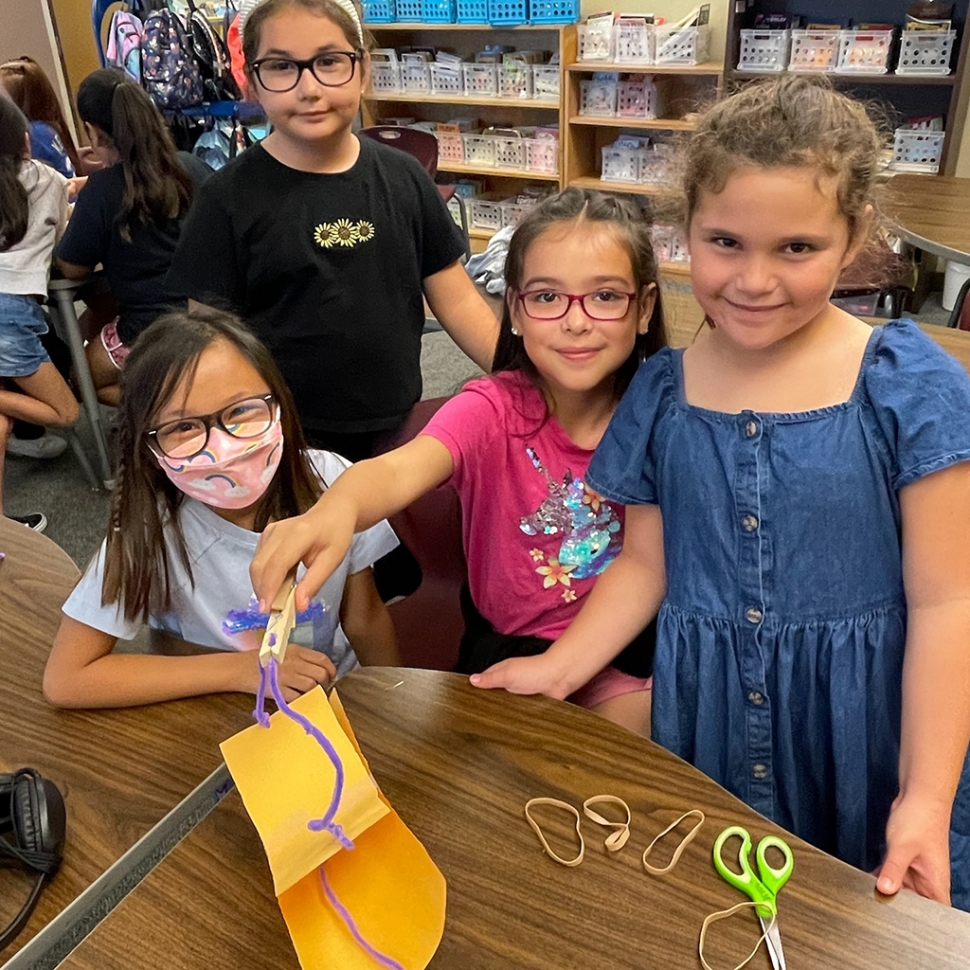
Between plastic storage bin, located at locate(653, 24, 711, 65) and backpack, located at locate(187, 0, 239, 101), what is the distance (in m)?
1.90

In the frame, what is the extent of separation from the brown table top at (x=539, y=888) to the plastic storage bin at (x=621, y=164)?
406 cm

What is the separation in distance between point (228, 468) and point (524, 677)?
45 centimetres

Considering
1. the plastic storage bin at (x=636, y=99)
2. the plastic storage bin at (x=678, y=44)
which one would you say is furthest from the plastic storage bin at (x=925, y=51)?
the plastic storage bin at (x=636, y=99)

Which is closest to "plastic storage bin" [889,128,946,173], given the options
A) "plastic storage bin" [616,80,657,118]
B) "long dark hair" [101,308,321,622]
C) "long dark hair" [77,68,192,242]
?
"plastic storage bin" [616,80,657,118]

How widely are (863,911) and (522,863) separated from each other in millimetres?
270

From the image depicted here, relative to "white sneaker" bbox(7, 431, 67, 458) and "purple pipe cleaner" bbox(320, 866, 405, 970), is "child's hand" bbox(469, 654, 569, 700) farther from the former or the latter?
"white sneaker" bbox(7, 431, 67, 458)

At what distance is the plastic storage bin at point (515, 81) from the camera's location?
177 inches

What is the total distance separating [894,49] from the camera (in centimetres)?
368

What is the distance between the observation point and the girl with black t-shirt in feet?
5.02

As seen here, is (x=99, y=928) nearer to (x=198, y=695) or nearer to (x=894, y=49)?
(x=198, y=695)

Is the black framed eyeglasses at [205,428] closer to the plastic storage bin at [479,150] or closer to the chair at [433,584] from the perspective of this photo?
the chair at [433,584]

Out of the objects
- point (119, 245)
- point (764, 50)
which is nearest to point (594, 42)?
point (764, 50)

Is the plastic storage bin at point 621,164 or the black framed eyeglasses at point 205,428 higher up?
the black framed eyeglasses at point 205,428

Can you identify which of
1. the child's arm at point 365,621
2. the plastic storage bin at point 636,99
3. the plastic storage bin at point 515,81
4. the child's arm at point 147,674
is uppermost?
the plastic storage bin at point 515,81
